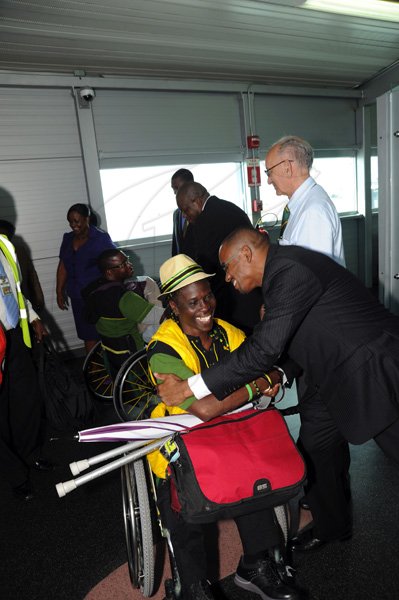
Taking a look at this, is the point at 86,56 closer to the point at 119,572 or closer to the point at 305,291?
the point at 305,291

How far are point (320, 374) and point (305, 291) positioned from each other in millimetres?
342

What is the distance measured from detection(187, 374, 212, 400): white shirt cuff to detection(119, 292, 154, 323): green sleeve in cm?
138

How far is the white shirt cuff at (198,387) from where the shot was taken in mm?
1450

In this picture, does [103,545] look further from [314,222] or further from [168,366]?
[314,222]

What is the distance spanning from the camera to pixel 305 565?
1.78m

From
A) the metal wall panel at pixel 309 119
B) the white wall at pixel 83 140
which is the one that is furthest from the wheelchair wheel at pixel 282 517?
the metal wall panel at pixel 309 119

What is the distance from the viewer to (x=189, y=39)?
162 inches

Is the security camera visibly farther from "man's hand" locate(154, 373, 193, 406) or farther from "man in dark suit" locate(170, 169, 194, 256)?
"man's hand" locate(154, 373, 193, 406)

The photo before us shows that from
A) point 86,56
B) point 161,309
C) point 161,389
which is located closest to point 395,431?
point 161,389

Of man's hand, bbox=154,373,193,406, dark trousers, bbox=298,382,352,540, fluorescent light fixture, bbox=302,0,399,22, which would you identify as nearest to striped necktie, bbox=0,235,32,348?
man's hand, bbox=154,373,193,406

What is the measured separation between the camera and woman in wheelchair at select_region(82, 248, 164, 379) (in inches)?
110

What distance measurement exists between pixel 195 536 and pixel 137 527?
29 centimetres

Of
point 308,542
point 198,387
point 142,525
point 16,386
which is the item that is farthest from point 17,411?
point 308,542

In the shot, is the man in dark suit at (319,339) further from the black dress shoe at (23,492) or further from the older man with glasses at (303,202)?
the black dress shoe at (23,492)
